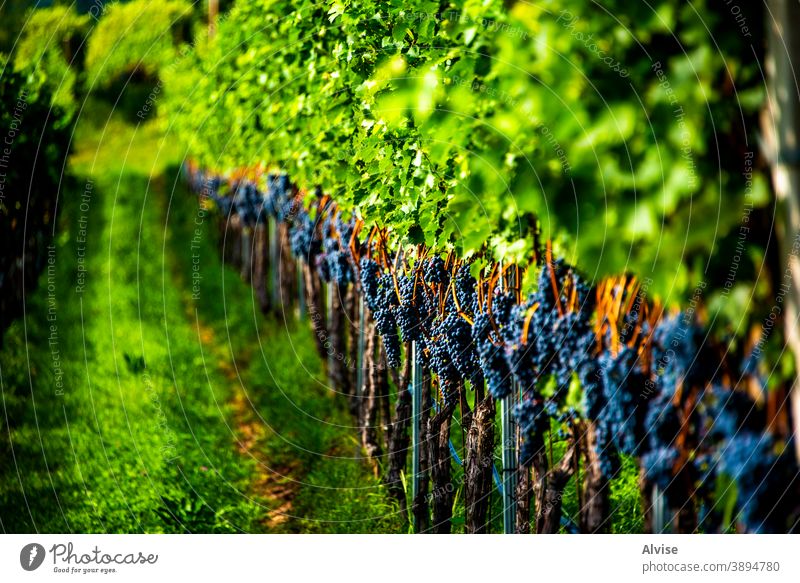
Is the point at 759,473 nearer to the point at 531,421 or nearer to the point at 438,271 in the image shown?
the point at 531,421

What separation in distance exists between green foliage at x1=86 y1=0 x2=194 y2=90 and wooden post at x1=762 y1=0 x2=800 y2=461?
17.4ft

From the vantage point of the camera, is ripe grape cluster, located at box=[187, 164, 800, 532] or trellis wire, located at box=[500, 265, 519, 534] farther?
trellis wire, located at box=[500, 265, 519, 534]

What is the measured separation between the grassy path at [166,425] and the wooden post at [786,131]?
2.80 m

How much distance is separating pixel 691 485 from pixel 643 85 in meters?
1.34

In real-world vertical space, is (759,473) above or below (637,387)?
below

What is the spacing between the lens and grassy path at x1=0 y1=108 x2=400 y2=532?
4809 millimetres

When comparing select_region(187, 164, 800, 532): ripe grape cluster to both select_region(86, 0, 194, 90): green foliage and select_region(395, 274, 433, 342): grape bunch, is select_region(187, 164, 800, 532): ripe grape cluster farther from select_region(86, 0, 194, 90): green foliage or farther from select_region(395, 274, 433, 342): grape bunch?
select_region(86, 0, 194, 90): green foliage

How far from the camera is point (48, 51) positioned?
8.13 metres

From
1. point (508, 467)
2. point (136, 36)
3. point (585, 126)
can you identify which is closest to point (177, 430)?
point (508, 467)

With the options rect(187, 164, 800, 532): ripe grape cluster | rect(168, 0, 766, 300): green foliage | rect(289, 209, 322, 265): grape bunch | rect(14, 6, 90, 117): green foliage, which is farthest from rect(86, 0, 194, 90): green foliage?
rect(187, 164, 800, 532): ripe grape cluster

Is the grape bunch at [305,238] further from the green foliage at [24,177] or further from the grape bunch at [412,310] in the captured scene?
the grape bunch at [412,310]

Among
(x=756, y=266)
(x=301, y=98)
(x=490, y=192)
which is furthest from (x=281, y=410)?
(x=756, y=266)

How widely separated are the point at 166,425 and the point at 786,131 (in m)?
4.98

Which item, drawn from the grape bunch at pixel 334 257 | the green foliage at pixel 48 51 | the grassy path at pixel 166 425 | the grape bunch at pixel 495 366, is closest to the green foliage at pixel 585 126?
the grape bunch at pixel 495 366
